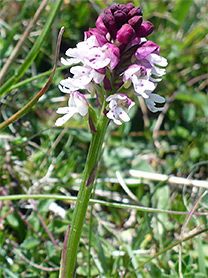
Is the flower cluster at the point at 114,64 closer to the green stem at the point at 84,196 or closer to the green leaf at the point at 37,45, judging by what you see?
the green stem at the point at 84,196

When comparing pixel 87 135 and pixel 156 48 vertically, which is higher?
pixel 156 48

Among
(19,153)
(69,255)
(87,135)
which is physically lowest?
(87,135)

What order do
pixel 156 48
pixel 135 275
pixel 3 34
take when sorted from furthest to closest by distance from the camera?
pixel 3 34, pixel 135 275, pixel 156 48

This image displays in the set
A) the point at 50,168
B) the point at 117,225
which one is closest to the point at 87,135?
the point at 50,168

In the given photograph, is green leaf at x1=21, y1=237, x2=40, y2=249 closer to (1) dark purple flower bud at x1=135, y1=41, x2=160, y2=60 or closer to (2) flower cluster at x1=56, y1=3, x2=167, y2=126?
(2) flower cluster at x1=56, y1=3, x2=167, y2=126

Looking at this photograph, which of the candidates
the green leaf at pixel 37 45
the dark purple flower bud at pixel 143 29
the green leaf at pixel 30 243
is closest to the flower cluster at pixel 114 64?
the dark purple flower bud at pixel 143 29

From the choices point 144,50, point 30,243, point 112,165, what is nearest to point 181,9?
point 112,165

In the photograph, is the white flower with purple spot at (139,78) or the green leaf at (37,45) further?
the green leaf at (37,45)

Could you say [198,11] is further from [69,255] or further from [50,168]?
[69,255]
